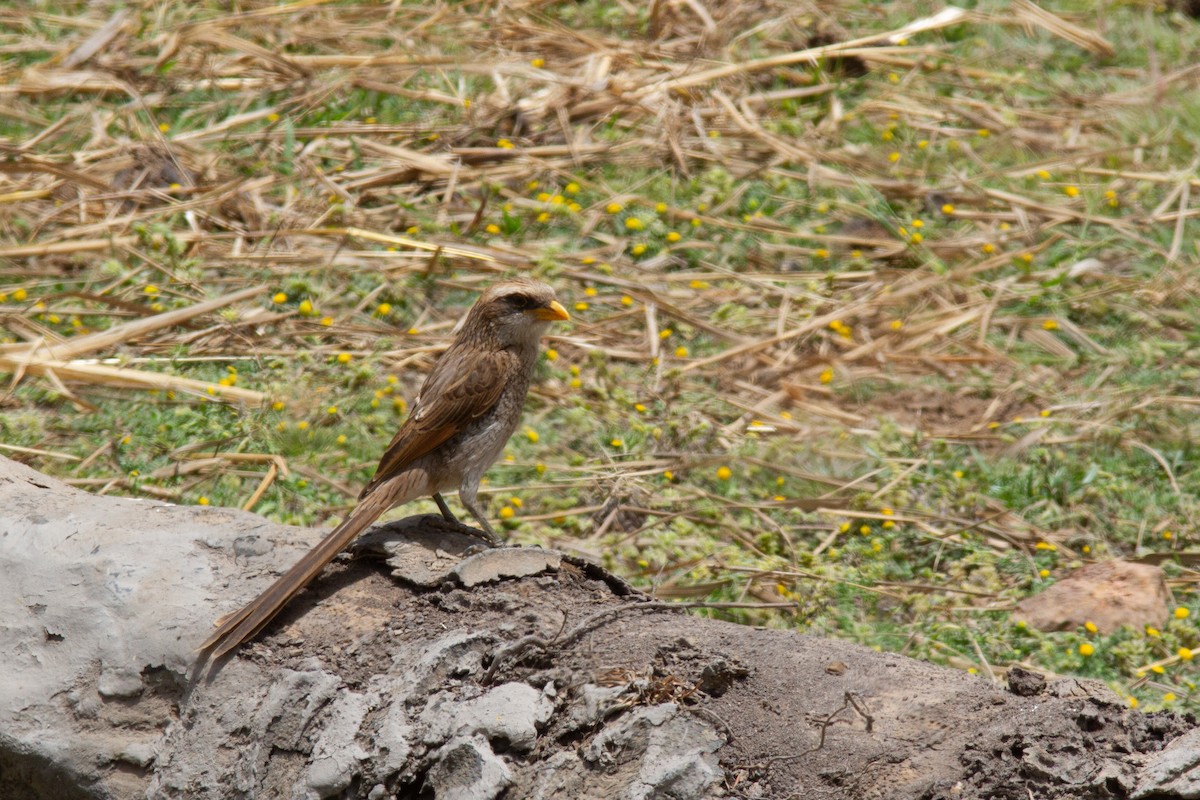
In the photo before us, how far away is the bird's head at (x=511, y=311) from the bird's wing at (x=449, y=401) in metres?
0.09

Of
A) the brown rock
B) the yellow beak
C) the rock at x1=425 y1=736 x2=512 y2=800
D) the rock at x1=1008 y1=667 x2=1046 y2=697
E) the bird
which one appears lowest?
the brown rock

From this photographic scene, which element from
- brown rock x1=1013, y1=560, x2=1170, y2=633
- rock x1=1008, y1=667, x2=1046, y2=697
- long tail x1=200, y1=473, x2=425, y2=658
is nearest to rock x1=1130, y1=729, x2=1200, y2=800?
rock x1=1008, y1=667, x2=1046, y2=697

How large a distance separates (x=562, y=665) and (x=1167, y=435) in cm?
413

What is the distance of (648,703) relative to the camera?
2.99m

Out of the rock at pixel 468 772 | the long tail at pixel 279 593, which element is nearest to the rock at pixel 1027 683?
the rock at pixel 468 772

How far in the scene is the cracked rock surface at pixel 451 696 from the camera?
2.82 metres

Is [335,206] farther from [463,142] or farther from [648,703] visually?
[648,703]

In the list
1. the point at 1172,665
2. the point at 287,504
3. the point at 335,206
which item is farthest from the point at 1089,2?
the point at 287,504

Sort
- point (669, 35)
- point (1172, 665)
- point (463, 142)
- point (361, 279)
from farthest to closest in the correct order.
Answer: point (669, 35)
point (463, 142)
point (361, 279)
point (1172, 665)

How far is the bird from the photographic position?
4.50m

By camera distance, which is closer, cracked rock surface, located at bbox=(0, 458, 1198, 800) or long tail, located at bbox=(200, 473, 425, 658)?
cracked rock surface, located at bbox=(0, 458, 1198, 800)

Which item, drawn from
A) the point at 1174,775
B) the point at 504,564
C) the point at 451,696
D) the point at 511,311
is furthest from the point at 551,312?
the point at 1174,775

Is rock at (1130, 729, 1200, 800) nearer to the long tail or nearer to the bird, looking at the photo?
the long tail

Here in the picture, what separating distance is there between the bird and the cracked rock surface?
2.25 ft
